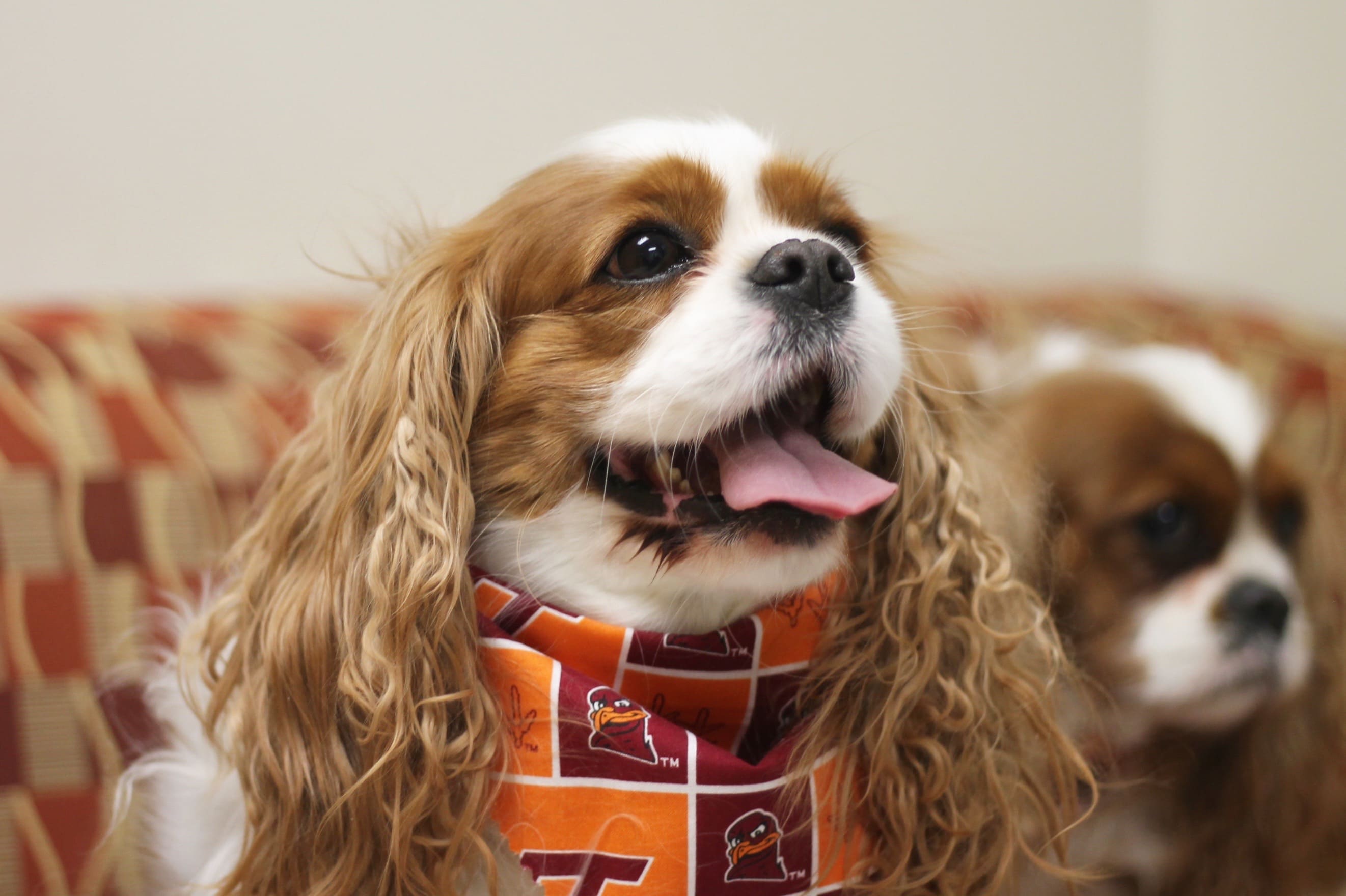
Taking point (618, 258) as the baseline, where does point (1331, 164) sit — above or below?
below

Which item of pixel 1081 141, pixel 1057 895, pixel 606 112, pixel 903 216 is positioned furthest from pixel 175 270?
pixel 1081 141

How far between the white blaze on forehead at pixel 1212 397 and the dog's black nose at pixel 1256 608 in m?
0.16

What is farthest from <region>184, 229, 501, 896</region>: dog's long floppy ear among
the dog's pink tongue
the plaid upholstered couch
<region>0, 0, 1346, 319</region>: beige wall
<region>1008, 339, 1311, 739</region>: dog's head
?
<region>1008, 339, 1311, 739</region>: dog's head

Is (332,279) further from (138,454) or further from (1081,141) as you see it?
(1081,141)

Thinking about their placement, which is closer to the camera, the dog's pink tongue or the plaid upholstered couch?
the dog's pink tongue

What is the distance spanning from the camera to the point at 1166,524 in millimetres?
1433

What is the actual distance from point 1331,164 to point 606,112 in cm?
130

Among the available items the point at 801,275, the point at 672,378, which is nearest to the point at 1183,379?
the point at 801,275

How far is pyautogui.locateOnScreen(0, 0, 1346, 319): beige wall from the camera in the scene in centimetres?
179

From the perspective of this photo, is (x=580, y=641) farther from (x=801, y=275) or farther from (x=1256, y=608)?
(x=1256, y=608)

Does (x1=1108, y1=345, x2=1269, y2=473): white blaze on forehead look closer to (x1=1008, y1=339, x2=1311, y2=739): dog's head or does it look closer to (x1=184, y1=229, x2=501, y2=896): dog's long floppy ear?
(x1=1008, y1=339, x2=1311, y2=739): dog's head

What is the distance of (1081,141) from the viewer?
7.98 ft

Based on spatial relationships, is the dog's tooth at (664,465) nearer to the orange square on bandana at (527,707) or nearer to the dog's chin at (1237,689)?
the orange square on bandana at (527,707)

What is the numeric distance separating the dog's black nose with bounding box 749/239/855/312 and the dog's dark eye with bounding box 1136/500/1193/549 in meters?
0.64
